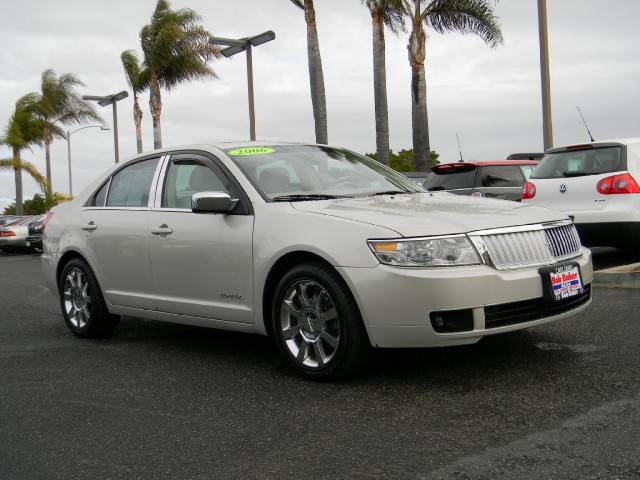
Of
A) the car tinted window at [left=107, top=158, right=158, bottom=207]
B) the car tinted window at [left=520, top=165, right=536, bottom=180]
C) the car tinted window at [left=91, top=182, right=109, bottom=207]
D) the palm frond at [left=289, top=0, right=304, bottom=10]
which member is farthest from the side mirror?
the palm frond at [left=289, top=0, right=304, bottom=10]

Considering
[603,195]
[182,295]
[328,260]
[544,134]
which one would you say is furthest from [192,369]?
[544,134]

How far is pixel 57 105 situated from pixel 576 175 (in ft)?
150

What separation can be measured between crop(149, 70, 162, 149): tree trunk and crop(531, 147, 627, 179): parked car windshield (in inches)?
1202

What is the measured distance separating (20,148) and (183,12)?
56.4 feet

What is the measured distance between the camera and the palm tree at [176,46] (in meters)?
36.5

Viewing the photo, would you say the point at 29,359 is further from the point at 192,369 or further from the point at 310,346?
the point at 310,346

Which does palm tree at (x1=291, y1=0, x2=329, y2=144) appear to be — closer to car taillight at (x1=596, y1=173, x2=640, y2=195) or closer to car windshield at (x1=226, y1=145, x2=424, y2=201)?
car taillight at (x1=596, y1=173, x2=640, y2=195)

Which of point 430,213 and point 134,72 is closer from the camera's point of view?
point 430,213

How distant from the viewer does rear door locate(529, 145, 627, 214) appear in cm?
936

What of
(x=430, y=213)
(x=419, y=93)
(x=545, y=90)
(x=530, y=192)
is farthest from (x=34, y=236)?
(x=430, y=213)

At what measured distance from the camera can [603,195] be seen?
9328 mm

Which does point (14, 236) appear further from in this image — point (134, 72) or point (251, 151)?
point (251, 151)

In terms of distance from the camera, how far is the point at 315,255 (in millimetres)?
4922

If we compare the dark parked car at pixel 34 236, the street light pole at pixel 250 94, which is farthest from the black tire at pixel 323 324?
the dark parked car at pixel 34 236
